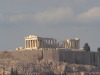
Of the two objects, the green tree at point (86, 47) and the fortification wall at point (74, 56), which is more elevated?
the green tree at point (86, 47)

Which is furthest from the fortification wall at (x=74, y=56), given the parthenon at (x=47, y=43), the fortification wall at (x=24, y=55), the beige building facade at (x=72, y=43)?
the beige building facade at (x=72, y=43)

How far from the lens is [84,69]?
150250mm

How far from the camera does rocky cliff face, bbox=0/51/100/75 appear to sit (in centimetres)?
14650

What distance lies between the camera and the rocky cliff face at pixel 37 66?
146500mm

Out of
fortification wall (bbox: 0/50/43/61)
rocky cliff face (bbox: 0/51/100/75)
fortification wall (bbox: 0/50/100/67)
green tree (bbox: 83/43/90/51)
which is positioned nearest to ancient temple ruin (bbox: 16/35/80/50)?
green tree (bbox: 83/43/90/51)

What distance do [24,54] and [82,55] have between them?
967 centimetres

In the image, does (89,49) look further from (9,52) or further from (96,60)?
(9,52)

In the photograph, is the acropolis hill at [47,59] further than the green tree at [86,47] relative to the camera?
No

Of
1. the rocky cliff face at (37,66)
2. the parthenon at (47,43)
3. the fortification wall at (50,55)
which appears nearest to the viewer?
the rocky cliff face at (37,66)

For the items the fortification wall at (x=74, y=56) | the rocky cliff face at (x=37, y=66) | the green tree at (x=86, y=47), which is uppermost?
the green tree at (x=86, y=47)

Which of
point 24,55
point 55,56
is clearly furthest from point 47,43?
point 55,56

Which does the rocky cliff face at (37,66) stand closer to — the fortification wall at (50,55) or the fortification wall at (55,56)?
the fortification wall at (55,56)

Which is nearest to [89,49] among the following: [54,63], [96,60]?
[96,60]

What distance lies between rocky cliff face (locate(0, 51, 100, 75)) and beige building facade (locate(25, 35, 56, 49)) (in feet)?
14.4
